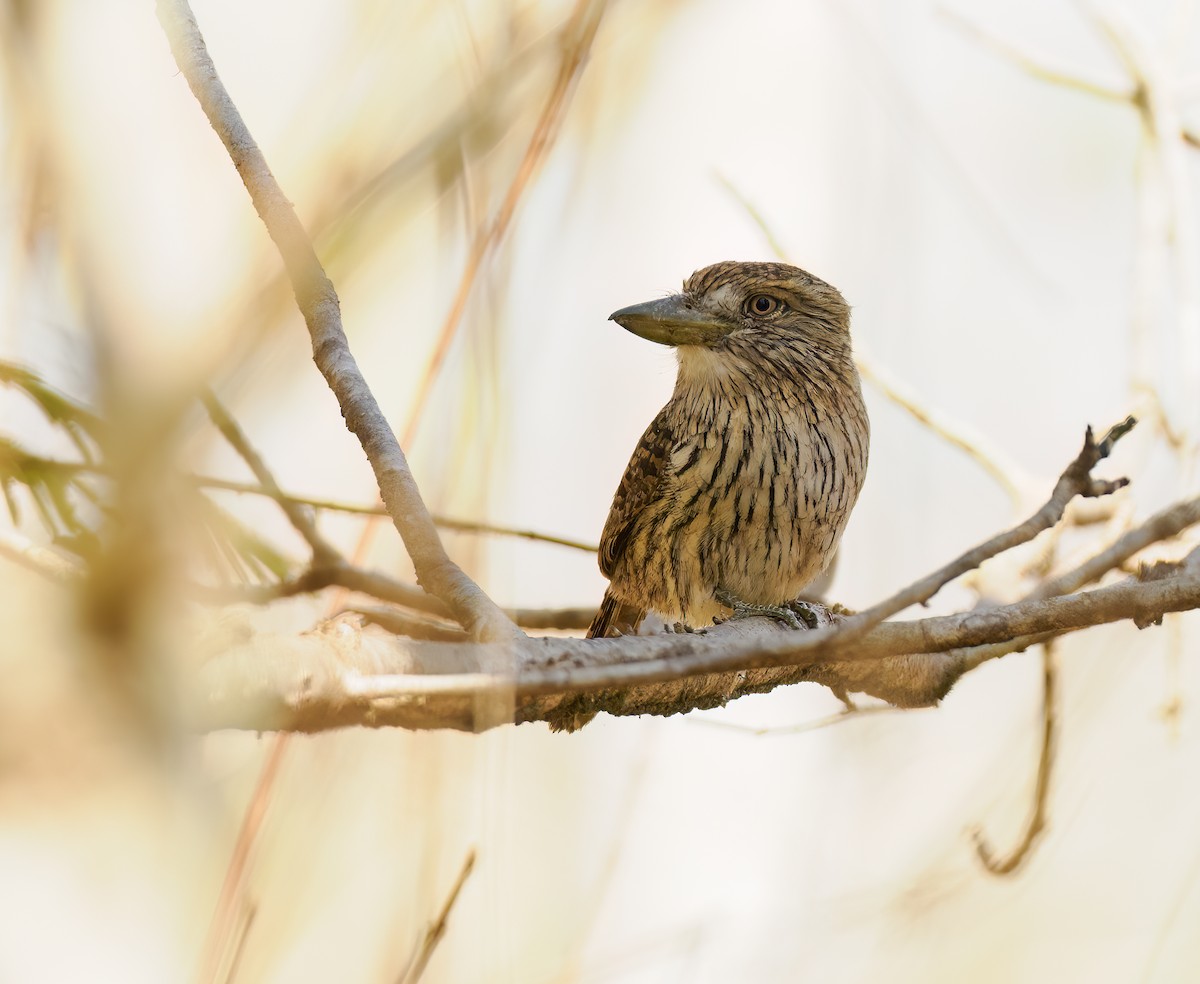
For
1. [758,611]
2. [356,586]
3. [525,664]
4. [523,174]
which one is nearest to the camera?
[525,664]

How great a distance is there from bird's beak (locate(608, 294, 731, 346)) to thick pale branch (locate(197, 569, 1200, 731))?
1.40m

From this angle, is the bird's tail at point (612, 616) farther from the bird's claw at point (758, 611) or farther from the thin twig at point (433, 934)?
the thin twig at point (433, 934)

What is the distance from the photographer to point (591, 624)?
3.45 metres

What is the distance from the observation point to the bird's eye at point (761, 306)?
3479 millimetres

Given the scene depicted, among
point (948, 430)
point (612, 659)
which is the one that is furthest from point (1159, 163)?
point (612, 659)

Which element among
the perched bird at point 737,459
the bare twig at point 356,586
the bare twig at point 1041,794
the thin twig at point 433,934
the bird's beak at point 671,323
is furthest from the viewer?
the bird's beak at point 671,323

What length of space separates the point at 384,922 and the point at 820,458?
1.79 m

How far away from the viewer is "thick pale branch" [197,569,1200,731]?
101 cm

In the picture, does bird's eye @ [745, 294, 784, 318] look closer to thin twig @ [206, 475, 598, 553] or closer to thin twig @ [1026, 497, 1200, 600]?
thin twig @ [206, 475, 598, 553]

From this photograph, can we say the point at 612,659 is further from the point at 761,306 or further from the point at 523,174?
the point at 761,306

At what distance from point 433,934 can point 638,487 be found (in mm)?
1984

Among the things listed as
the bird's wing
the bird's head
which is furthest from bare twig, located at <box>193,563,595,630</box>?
the bird's head

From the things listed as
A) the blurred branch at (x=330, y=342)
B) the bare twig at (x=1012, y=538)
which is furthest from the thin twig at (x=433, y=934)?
the bare twig at (x=1012, y=538)

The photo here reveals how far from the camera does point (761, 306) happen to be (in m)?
3.49
